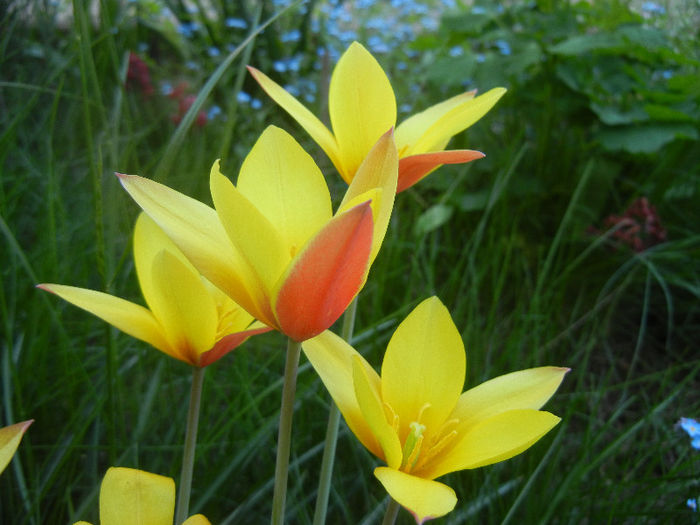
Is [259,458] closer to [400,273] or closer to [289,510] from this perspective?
[289,510]

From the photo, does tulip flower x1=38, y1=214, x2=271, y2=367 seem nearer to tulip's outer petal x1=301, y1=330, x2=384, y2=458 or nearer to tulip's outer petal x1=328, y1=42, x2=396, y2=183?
tulip's outer petal x1=301, y1=330, x2=384, y2=458

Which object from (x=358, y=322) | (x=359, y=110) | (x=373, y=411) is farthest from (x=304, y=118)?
(x=358, y=322)

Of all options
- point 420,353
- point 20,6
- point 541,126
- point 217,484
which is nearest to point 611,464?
point 217,484

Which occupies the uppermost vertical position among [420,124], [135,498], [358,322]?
[420,124]

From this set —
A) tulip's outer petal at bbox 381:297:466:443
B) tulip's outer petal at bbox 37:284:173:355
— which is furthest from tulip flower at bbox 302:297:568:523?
tulip's outer petal at bbox 37:284:173:355

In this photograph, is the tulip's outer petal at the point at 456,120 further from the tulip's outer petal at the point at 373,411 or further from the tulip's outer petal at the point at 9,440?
the tulip's outer petal at the point at 9,440

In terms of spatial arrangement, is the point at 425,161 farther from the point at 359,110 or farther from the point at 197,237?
the point at 197,237

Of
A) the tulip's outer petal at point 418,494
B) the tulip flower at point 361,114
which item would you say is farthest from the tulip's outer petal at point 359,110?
the tulip's outer petal at point 418,494
